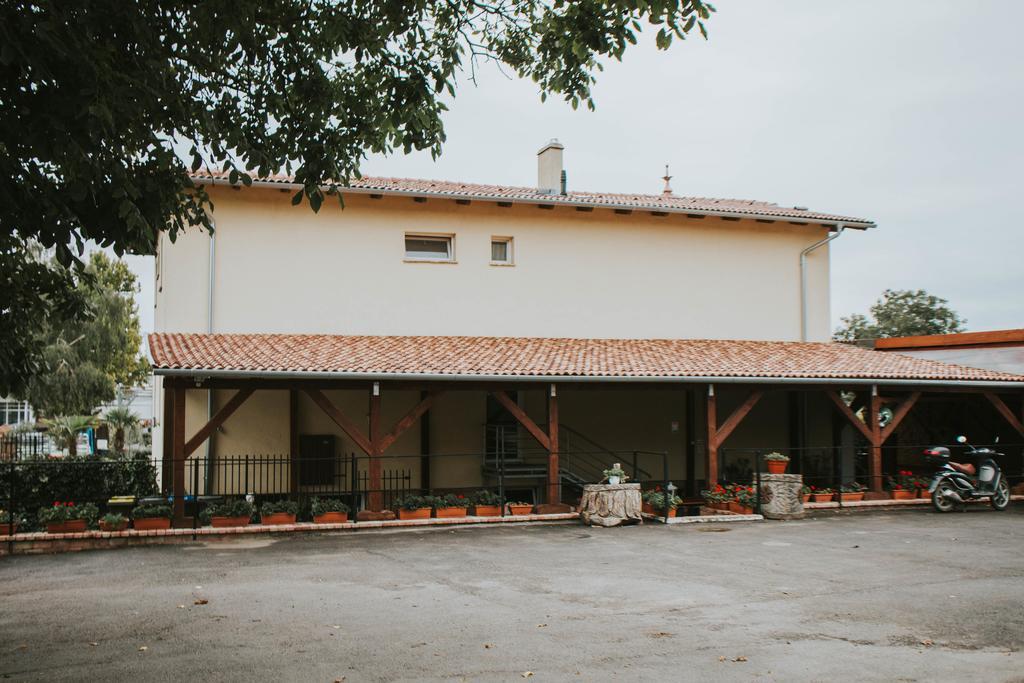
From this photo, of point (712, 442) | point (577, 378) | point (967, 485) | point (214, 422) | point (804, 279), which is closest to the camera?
point (214, 422)

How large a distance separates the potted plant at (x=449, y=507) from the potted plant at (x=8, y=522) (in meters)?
6.18

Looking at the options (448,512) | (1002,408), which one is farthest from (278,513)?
(1002,408)

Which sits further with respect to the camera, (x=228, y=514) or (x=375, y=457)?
(x=375, y=457)

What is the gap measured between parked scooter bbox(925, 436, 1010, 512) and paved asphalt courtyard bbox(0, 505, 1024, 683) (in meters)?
2.91

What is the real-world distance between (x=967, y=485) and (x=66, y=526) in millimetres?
14984

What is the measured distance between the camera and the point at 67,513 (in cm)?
1257

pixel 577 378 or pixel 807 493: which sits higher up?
pixel 577 378

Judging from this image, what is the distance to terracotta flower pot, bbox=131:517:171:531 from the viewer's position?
12852 millimetres

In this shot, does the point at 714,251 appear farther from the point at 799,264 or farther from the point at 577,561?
the point at 577,561

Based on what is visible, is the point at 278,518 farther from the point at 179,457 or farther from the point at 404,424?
the point at 404,424

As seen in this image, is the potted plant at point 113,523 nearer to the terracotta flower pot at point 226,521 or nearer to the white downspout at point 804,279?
the terracotta flower pot at point 226,521

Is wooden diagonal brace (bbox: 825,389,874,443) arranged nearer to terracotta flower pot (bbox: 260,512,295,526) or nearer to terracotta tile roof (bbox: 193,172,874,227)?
terracotta tile roof (bbox: 193,172,874,227)

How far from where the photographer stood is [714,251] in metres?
19.7

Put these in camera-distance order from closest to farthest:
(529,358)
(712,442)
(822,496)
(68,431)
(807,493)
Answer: (712,442), (529,358), (807,493), (822,496), (68,431)
